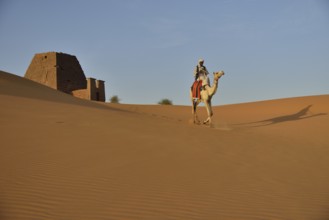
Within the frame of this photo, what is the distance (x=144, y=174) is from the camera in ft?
17.8

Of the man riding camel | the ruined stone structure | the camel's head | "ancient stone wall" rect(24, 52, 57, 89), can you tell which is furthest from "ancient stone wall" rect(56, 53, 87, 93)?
the camel's head

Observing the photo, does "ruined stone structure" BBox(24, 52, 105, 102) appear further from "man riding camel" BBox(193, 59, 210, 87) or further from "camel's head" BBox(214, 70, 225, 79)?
"camel's head" BBox(214, 70, 225, 79)

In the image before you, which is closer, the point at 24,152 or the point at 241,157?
the point at 24,152

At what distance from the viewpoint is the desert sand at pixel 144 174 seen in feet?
13.1

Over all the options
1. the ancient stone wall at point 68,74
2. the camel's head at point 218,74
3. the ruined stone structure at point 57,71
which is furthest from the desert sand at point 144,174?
the ancient stone wall at point 68,74

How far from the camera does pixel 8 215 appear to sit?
3.52 meters

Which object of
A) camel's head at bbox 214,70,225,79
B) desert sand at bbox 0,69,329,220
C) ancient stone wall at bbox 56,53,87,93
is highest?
ancient stone wall at bbox 56,53,87,93

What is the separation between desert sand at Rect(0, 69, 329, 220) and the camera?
3988 mm


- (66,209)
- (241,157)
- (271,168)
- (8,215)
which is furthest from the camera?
(241,157)

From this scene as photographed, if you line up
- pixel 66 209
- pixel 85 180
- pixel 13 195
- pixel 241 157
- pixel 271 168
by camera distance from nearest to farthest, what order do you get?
pixel 66 209 < pixel 13 195 < pixel 85 180 < pixel 271 168 < pixel 241 157

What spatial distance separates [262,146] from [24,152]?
6.54m

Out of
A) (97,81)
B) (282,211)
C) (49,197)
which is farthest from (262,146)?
(97,81)

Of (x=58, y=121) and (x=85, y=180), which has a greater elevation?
→ (x=58, y=121)

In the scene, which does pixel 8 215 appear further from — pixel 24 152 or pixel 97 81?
pixel 97 81
